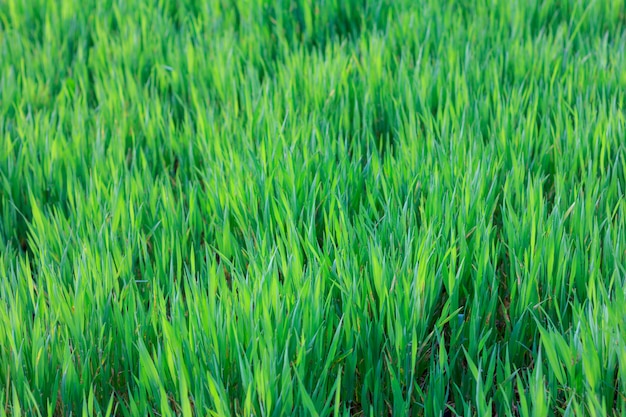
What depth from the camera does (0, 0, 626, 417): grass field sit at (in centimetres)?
106

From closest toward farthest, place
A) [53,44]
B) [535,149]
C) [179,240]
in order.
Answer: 1. [179,240]
2. [535,149]
3. [53,44]

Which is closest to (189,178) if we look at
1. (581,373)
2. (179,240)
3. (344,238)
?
(179,240)

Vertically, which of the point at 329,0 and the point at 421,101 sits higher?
the point at 329,0

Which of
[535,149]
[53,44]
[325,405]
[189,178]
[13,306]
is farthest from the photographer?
[53,44]

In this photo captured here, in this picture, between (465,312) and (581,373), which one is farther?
(465,312)

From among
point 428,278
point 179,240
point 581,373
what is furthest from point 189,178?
point 581,373

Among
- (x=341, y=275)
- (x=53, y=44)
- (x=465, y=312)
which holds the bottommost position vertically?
(x=465, y=312)

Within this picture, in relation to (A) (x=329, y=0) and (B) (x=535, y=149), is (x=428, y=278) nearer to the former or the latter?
(B) (x=535, y=149)

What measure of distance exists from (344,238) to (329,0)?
1371 mm

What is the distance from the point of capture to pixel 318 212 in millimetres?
1480

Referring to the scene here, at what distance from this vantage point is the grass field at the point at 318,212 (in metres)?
1.06

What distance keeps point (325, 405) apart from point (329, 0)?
5.68 ft

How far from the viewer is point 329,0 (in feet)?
7.88

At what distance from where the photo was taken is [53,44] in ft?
7.66
